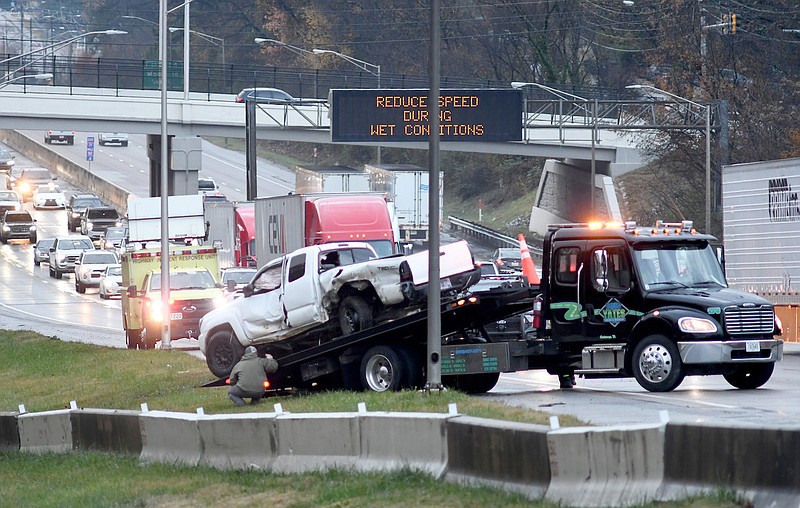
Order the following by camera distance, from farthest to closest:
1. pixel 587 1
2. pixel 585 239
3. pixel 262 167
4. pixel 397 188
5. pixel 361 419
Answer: pixel 262 167 < pixel 587 1 < pixel 397 188 < pixel 585 239 < pixel 361 419

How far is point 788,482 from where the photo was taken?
912 centimetres

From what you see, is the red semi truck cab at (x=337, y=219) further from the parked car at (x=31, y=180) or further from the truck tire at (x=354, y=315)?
the parked car at (x=31, y=180)

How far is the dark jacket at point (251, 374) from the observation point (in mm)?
17859

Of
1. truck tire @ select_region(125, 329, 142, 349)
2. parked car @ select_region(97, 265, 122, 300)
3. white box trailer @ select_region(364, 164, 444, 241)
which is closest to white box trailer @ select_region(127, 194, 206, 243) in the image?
truck tire @ select_region(125, 329, 142, 349)

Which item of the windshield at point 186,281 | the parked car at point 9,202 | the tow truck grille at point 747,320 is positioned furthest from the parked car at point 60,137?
the tow truck grille at point 747,320

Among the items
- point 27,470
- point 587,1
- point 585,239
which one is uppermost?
point 587,1

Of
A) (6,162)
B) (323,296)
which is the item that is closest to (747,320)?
(323,296)

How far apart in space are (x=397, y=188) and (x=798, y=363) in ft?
104

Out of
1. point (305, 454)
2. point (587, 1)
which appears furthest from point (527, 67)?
point (305, 454)

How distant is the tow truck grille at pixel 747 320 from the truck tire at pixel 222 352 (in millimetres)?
7753

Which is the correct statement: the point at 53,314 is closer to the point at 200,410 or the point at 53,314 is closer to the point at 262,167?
the point at 200,410

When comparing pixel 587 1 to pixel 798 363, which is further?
pixel 587 1

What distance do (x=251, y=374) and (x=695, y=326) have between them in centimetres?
566

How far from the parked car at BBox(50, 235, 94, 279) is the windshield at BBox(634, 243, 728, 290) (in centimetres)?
4762
